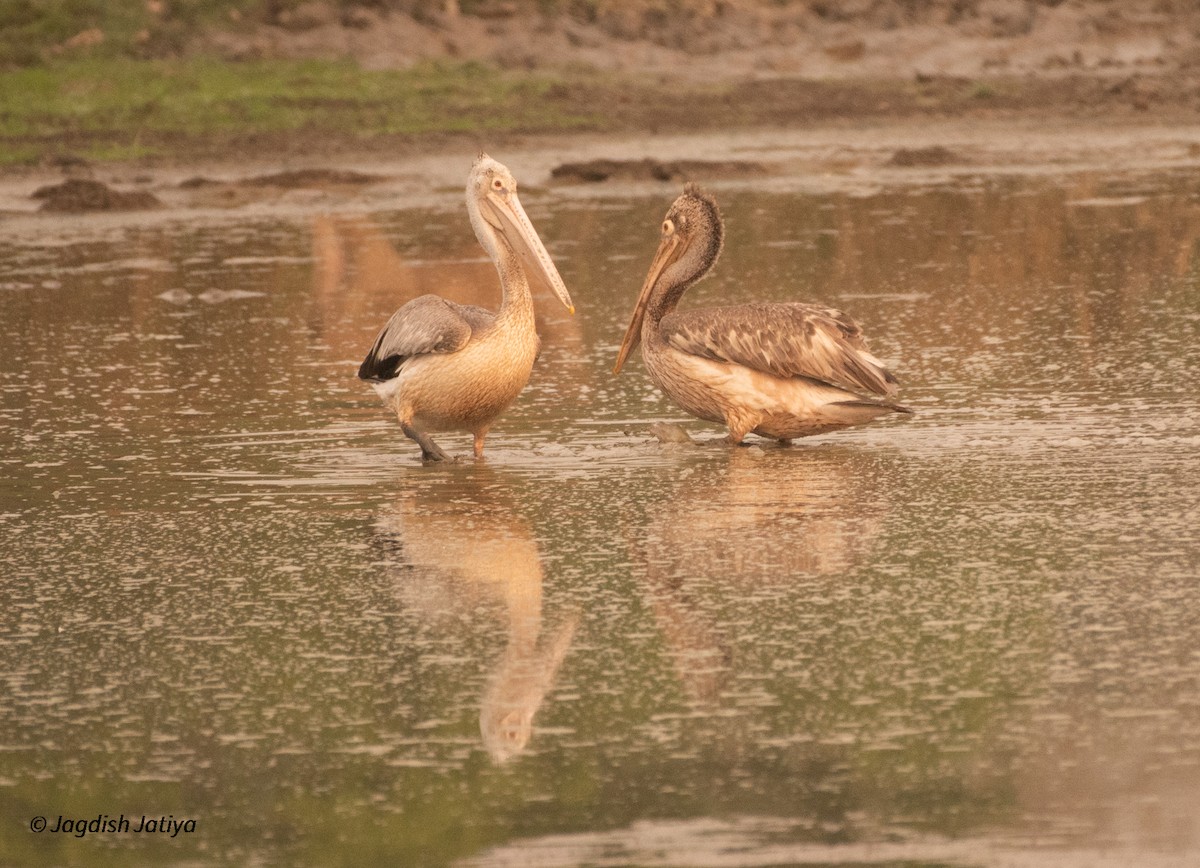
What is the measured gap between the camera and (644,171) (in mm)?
20562

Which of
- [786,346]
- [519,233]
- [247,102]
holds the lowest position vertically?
[247,102]

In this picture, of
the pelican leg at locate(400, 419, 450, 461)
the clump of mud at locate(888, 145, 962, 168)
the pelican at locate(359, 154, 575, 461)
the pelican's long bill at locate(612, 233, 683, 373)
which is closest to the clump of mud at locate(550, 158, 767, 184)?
the clump of mud at locate(888, 145, 962, 168)

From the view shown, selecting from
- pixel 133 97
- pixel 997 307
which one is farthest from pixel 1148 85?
pixel 997 307

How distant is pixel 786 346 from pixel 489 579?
2453 mm

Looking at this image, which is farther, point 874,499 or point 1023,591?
point 874,499

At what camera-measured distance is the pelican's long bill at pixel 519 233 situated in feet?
30.1

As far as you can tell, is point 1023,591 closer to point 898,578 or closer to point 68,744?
point 898,578

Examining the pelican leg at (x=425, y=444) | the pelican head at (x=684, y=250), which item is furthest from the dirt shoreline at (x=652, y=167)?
the pelican leg at (x=425, y=444)

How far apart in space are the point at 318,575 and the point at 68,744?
1636 millimetres

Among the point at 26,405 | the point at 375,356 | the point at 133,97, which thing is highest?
the point at 375,356

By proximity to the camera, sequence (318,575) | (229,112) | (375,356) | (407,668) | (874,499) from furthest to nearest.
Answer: (229,112) → (375,356) → (874,499) → (318,575) → (407,668)

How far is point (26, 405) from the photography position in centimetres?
1027

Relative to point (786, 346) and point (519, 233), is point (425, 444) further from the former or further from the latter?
point (786, 346)

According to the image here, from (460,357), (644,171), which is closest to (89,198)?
(644,171)
